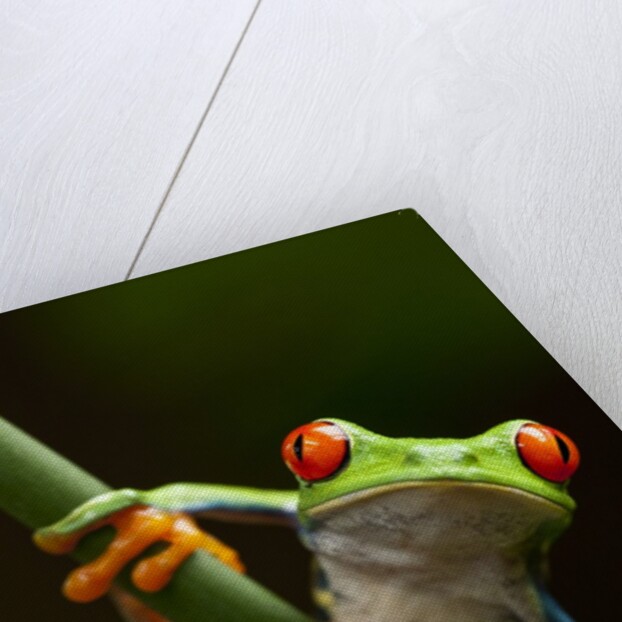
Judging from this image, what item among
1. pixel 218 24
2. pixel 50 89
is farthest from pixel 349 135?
pixel 50 89

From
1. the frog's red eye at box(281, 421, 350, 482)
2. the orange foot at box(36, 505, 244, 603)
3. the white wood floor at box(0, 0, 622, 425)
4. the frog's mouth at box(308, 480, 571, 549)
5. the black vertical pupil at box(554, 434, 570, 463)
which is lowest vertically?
the black vertical pupil at box(554, 434, 570, 463)

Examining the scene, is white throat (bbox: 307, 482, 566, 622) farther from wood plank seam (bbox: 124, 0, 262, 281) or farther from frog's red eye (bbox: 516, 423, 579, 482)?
wood plank seam (bbox: 124, 0, 262, 281)

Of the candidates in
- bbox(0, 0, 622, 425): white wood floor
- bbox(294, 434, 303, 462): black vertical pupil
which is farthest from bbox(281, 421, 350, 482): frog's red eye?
bbox(0, 0, 622, 425): white wood floor

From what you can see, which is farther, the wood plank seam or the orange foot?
the wood plank seam

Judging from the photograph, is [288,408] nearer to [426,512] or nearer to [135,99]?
[426,512]

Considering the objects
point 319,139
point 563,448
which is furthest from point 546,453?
point 319,139

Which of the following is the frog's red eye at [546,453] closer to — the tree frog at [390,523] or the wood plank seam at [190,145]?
the tree frog at [390,523]

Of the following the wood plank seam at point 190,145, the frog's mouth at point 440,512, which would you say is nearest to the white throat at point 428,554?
the frog's mouth at point 440,512
